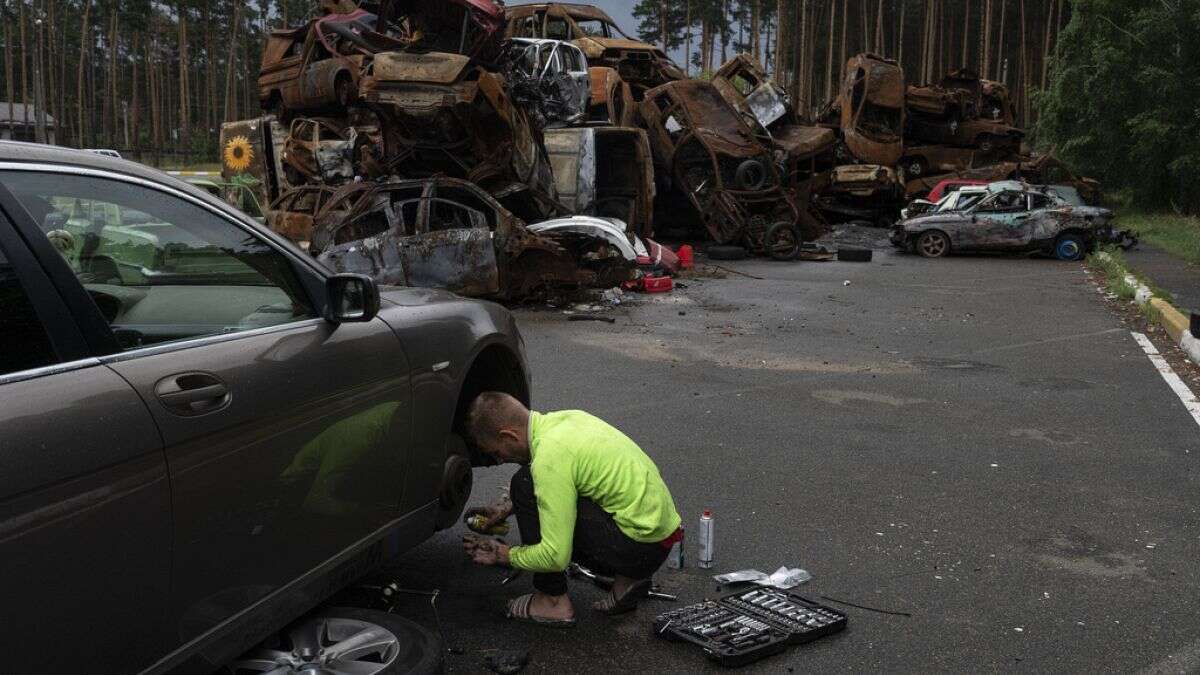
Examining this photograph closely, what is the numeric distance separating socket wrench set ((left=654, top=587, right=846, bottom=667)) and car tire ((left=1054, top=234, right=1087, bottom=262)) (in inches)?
793

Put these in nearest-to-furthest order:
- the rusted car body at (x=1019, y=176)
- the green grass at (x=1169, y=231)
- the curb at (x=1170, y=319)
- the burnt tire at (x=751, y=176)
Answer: the curb at (x=1170, y=319) < the green grass at (x=1169, y=231) < the burnt tire at (x=751, y=176) < the rusted car body at (x=1019, y=176)

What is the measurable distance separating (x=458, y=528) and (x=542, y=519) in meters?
1.46

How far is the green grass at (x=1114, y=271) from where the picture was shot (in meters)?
14.9

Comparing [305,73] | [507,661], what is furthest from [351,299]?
[305,73]

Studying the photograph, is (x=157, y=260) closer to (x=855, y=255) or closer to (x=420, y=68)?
(x=420, y=68)

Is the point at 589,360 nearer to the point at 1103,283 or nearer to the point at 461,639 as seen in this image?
the point at 461,639

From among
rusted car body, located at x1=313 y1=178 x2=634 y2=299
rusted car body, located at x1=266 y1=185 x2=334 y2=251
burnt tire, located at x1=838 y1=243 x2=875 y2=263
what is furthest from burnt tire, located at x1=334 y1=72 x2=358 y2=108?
burnt tire, located at x1=838 y1=243 x2=875 y2=263

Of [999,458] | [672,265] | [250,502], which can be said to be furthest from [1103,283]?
[250,502]

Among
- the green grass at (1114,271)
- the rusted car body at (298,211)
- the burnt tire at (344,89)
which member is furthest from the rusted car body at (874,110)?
the rusted car body at (298,211)

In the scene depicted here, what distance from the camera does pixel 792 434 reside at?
274 inches

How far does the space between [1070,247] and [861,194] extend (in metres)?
7.61

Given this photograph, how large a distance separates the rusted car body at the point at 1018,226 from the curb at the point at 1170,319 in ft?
22.5

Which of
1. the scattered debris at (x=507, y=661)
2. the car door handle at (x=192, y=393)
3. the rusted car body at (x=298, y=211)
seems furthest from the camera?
the rusted car body at (x=298, y=211)

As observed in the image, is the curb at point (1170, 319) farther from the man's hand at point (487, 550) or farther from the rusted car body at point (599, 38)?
the rusted car body at point (599, 38)
